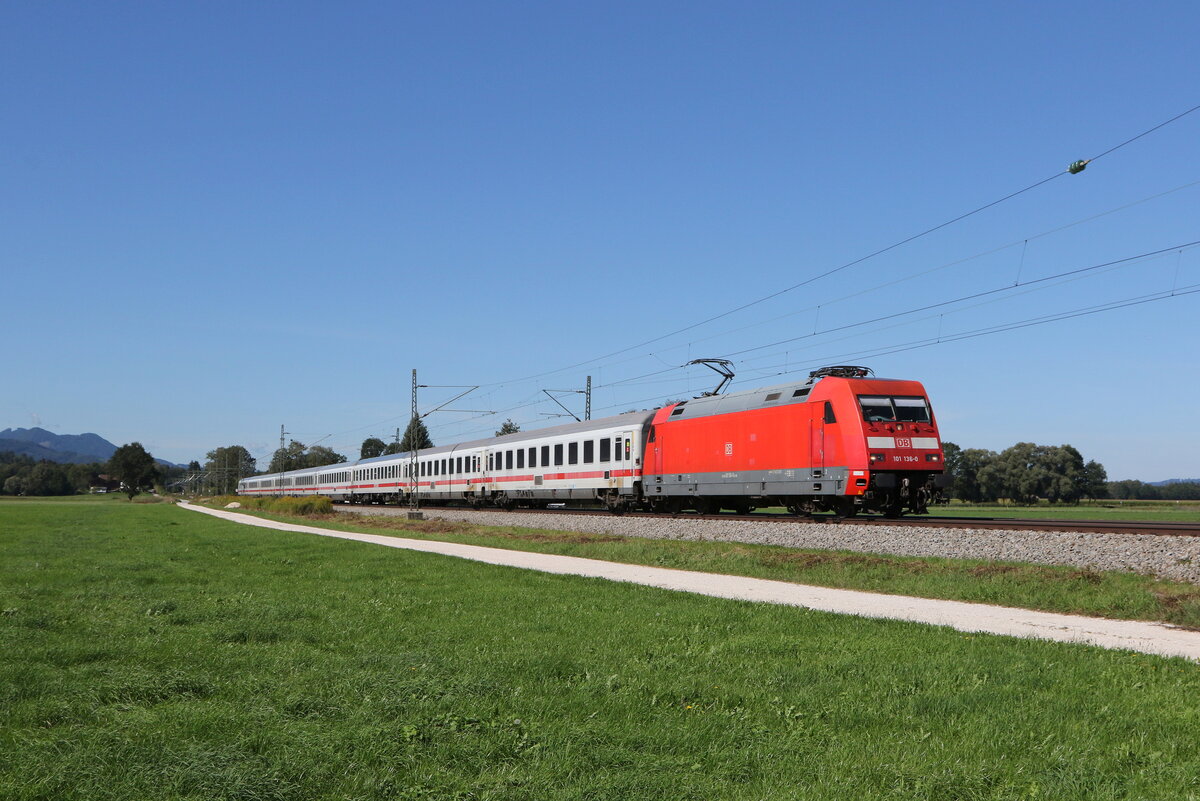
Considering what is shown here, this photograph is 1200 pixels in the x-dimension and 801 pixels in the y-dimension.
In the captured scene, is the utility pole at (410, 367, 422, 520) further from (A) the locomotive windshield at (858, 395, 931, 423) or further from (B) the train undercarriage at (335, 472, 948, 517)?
(A) the locomotive windshield at (858, 395, 931, 423)

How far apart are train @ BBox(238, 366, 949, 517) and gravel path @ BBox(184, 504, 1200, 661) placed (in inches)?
311

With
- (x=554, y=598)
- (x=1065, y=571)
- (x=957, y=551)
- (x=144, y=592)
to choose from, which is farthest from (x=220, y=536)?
(x=1065, y=571)

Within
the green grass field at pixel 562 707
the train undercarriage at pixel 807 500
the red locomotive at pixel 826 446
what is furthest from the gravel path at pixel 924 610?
the train undercarriage at pixel 807 500

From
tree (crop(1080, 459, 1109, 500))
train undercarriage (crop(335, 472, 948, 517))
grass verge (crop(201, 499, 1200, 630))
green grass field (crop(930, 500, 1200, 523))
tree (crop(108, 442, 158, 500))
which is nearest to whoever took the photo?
grass verge (crop(201, 499, 1200, 630))

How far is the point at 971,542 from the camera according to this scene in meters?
19.3

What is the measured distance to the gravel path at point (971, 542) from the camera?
15703 mm

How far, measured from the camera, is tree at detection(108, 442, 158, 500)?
14762 centimetres

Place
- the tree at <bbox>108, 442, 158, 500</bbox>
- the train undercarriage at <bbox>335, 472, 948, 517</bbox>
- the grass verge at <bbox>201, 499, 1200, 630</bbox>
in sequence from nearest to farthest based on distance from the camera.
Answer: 1. the grass verge at <bbox>201, 499, 1200, 630</bbox>
2. the train undercarriage at <bbox>335, 472, 948, 517</bbox>
3. the tree at <bbox>108, 442, 158, 500</bbox>

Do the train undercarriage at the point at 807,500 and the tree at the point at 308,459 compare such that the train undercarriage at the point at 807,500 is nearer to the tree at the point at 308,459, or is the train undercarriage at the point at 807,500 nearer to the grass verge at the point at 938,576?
the grass verge at the point at 938,576

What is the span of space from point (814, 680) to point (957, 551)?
12.3 m

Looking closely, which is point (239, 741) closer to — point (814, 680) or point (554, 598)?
point (814, 680)

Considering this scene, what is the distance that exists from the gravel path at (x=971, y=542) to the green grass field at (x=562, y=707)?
7.46 m

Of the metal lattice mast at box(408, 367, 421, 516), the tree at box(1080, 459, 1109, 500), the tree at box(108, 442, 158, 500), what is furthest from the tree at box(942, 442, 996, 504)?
the tree at box(108, 442, 158, 500)

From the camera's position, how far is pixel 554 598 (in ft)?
42.5
